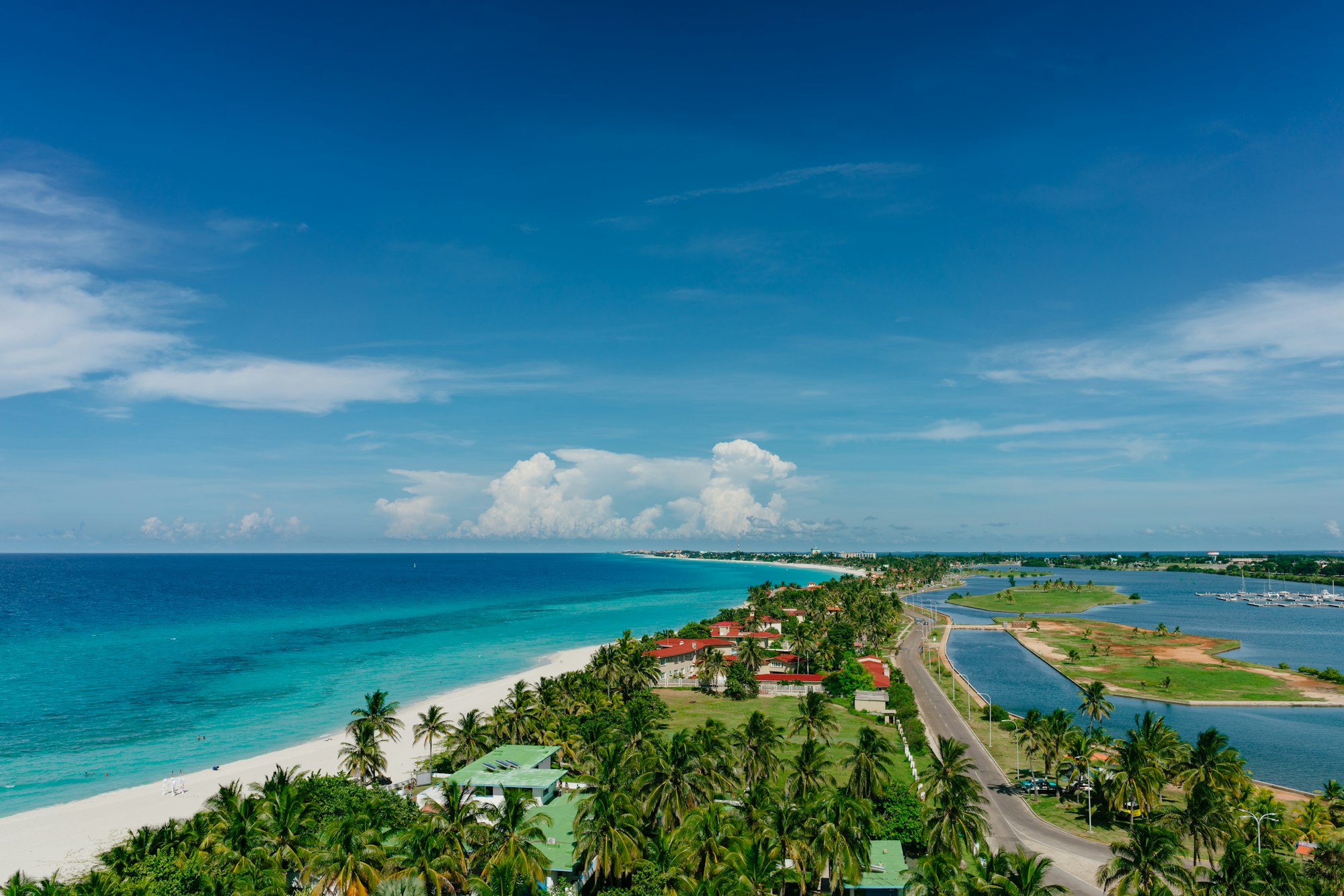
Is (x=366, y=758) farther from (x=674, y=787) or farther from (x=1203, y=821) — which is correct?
(x=1203, y=821)

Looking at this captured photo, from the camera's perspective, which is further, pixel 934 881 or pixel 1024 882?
pixel 934 881

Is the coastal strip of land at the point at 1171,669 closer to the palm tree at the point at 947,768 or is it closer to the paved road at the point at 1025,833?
the paved road at the point at 1025,833

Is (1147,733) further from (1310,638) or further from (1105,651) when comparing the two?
(1310,638)

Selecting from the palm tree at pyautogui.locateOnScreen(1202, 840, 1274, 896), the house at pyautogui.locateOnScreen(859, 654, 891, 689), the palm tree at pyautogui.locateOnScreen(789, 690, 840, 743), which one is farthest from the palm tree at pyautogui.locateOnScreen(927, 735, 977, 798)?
the house at pyautogui.locateOnScreen(859, 654, 891, 689)

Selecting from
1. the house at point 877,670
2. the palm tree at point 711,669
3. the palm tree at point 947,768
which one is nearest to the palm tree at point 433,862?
the palm tree at point 947,768

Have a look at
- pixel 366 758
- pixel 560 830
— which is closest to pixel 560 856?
pixel 560 830

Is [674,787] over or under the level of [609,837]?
over

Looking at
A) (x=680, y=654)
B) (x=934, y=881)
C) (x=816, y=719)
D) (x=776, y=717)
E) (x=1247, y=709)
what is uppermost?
(x=934, y=881)
